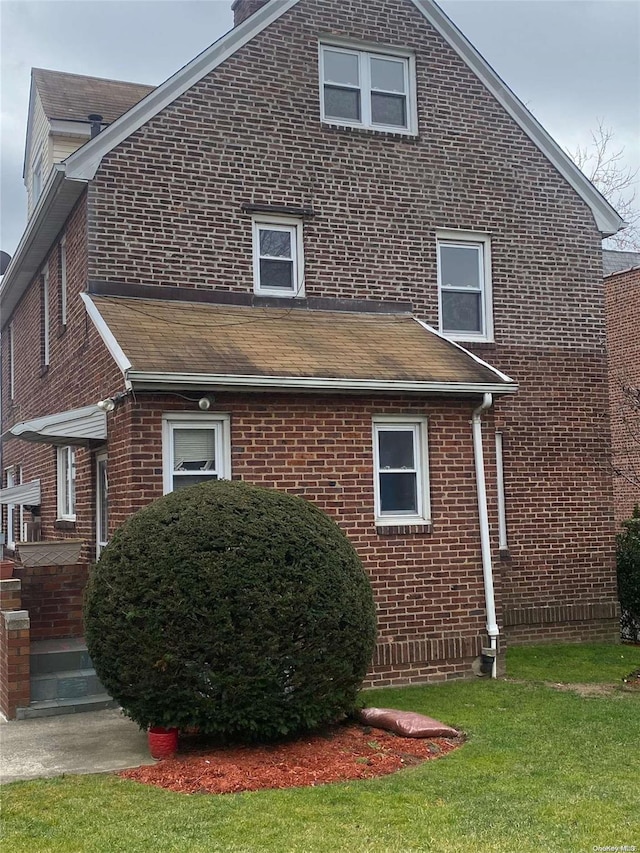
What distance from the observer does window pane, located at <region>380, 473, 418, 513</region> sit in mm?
10719

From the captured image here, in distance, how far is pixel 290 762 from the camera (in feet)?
23.9

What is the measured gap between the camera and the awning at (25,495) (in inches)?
602

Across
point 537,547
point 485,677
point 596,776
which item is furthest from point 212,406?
point 537,547

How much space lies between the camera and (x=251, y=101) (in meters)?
12.5

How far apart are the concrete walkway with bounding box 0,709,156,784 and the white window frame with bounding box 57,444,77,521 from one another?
4.68 metres

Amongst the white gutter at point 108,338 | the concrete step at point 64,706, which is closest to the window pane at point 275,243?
the white gutter at point 108,338

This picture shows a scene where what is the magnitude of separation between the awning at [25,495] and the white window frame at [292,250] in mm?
5683

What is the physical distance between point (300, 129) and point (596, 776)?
9.27 m

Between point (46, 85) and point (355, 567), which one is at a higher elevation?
point (46, 85)

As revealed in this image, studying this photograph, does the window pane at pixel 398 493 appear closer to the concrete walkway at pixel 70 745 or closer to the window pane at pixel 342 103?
the concrete walkway at pixel 70 745

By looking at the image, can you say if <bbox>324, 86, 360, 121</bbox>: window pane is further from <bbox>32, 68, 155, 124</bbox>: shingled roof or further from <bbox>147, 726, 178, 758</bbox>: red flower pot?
<bbox>147, 726, 178, 758</bbox>: red flower pot

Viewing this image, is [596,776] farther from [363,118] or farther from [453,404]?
[363,118]

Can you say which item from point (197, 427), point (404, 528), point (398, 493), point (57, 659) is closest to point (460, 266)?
point (398, 493)

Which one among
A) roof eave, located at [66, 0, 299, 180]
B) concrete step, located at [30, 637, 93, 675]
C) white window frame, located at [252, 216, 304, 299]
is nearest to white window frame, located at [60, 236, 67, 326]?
roof eave, located at [66, 0, 299, 180]
